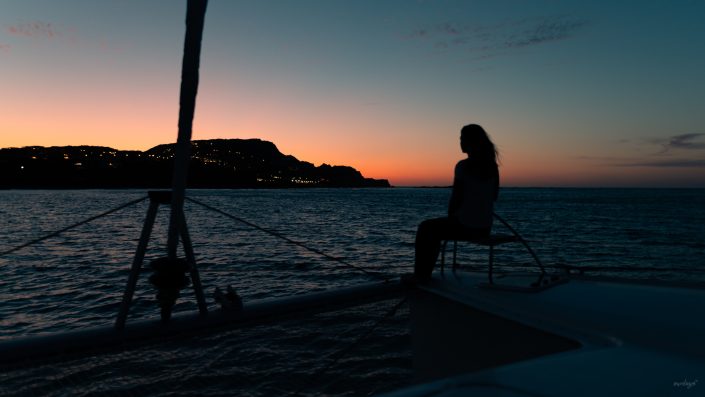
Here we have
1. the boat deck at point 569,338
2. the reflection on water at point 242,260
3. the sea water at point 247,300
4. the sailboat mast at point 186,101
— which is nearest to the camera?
the boat deck at point 569,338

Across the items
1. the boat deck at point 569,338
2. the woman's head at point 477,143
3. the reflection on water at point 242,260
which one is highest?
the woman's head at point 477,143

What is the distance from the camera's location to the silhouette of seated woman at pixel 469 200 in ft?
15.0

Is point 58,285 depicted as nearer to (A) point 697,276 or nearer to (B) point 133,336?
(B) point 133,336

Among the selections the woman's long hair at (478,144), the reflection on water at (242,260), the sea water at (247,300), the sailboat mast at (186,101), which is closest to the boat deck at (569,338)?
the sea water at (247,300)

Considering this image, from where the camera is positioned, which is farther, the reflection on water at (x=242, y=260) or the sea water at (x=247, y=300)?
the reflection on water at (x=242, y=260)

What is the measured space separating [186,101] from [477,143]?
292 centimetres

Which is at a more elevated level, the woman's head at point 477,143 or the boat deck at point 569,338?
the woman's head at point 477,143

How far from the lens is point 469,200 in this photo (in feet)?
15.1

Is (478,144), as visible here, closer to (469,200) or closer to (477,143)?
(477,143)

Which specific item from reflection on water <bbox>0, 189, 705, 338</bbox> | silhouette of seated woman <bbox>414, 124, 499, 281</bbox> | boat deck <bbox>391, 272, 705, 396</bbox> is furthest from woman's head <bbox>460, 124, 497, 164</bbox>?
reflection on water <bbox>0, 189, 705, 338</bbox>

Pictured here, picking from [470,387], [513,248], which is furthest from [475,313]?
[513,248]

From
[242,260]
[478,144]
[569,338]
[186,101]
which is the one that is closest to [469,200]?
[478,144]

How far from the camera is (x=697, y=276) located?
17406 millimetres

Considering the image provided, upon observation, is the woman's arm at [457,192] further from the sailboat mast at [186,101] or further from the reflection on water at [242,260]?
the reflection on water at [242,260]
